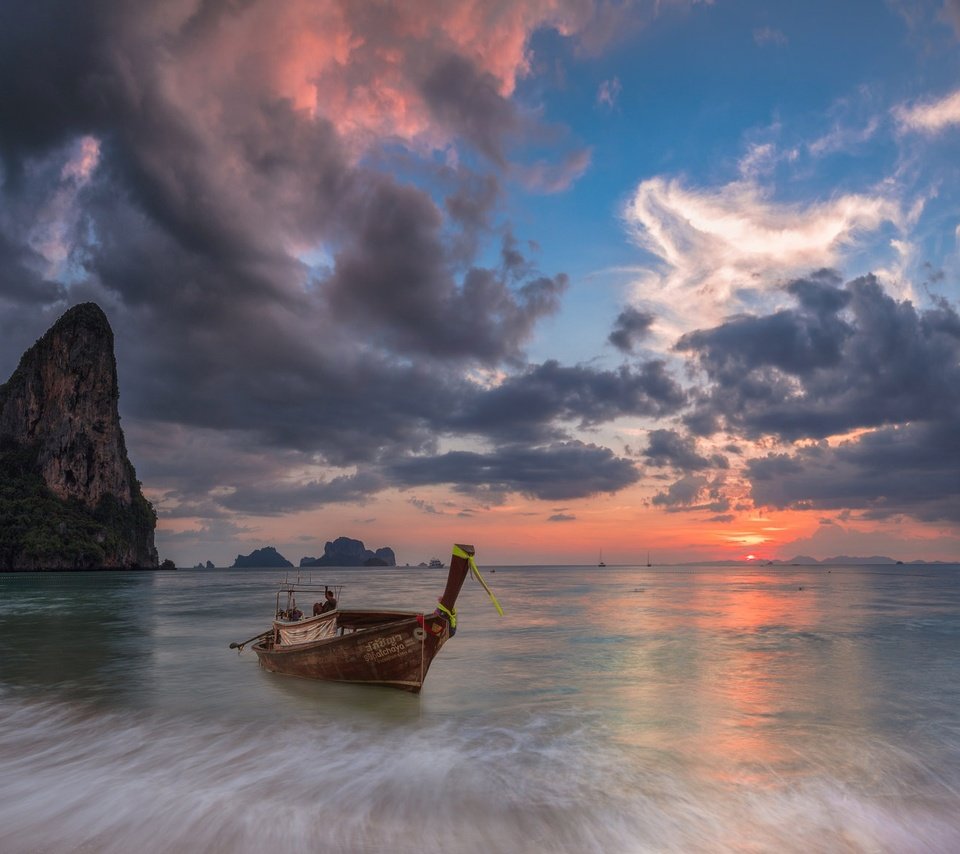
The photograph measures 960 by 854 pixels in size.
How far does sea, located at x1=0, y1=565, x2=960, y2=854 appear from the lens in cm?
823

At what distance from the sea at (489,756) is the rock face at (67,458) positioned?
537 ft

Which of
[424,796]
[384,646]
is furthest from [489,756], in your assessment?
[384,646]

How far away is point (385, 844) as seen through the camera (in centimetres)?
770

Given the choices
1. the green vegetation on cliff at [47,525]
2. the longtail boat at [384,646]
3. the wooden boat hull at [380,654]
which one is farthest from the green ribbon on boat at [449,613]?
the green vegetation on cliff at [47,525]

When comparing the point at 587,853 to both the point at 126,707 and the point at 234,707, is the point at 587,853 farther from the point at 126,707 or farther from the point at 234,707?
the point at 126,707

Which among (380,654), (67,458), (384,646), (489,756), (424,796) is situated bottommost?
(489,756)

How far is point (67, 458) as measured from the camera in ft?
552

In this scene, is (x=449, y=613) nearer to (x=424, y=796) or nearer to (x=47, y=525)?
(x=424, y=796)

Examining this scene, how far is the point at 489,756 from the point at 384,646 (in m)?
4.47

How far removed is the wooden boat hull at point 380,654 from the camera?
14.6 meters

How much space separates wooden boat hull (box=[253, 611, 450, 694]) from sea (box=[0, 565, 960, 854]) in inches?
21.5

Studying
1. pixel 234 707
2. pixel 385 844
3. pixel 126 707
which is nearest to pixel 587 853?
pixel 385 844

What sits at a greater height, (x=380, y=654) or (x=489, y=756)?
(x=380, y=654)

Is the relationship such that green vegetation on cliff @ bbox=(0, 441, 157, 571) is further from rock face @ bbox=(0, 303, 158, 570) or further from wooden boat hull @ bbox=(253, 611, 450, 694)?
wooden boat hull @ bbox=(253, 611, 450, 694)
